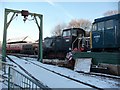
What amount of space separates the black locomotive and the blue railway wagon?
1985 millimetres

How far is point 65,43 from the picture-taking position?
44.8ft

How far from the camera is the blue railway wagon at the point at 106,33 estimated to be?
892cm

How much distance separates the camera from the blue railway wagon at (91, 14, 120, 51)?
8.92 m

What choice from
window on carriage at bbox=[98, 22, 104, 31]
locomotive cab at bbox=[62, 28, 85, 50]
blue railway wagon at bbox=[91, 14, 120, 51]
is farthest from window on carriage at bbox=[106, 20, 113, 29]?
locomotive cab at bbox=[62, 28, 85, 50]

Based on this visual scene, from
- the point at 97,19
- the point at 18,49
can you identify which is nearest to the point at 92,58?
the point at 97,19

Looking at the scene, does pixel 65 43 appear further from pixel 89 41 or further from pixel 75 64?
pixel 75 64

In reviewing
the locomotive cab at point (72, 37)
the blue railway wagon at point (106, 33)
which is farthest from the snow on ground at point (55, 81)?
the locomotive cab at point (72, 37)

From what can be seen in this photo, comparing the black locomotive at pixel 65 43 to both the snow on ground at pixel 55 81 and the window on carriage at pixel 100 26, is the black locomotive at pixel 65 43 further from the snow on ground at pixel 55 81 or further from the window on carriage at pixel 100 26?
the snow on ground at pixel 55 81

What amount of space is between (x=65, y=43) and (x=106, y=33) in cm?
459

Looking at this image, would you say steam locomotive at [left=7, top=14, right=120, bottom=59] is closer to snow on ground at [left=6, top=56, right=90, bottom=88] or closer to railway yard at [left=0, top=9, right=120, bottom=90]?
railway yard at [left=0, top=9, right=120, bottom=90]

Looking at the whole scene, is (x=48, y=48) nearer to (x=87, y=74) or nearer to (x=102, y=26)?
(x=102, y=26)

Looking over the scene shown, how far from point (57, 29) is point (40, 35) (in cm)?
2853

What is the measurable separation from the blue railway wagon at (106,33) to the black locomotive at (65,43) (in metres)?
1.99

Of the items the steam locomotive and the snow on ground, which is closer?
the snow on ground
